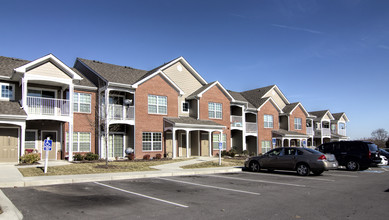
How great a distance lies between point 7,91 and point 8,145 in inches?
153

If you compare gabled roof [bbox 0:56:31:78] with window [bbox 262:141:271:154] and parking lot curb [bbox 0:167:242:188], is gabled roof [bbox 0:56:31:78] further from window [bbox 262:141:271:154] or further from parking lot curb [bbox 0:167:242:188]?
window [bbox 262:141:271:154]

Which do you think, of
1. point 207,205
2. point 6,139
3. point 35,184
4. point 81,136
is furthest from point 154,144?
point 207,205

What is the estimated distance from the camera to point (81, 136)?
23750mm

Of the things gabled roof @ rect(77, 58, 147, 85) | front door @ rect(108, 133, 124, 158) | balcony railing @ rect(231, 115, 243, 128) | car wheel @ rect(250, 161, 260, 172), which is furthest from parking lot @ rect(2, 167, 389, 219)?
balcony railing @ rect(231, 115, 243, 128)

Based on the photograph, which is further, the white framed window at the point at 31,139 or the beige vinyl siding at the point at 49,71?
the white framed window at the point at 31,139

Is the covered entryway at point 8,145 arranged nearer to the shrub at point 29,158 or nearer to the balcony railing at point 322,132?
the shrub at point 29,158

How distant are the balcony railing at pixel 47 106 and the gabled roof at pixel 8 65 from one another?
2.34 m

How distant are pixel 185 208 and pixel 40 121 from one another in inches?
734

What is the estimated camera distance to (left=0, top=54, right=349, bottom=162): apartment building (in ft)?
68.7

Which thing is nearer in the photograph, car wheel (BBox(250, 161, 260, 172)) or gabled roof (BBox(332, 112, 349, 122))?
car wheel (BBox(250, 161, 260, 172))

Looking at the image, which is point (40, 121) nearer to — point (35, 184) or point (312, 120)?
point (35, 184)

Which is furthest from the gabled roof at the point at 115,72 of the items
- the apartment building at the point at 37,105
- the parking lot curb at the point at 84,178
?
the parking lot curb at the point at 84,178

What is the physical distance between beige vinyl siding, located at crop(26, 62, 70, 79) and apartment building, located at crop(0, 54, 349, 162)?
2.5 inches

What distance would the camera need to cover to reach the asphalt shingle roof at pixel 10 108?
19203 mm
